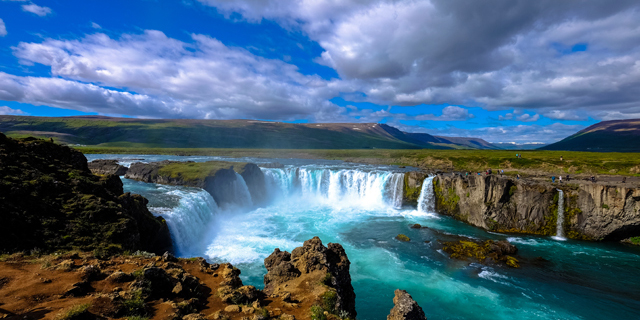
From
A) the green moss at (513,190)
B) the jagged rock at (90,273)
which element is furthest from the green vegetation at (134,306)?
the green moss at (513,190)

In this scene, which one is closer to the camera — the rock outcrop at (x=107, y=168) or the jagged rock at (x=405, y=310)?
the jagged rock at (x=405, y=310)

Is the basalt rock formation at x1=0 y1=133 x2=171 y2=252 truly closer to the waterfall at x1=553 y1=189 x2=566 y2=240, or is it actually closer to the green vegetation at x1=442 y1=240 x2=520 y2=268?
the green vegetation at x1=442 y1=240 x2=520 y2=268

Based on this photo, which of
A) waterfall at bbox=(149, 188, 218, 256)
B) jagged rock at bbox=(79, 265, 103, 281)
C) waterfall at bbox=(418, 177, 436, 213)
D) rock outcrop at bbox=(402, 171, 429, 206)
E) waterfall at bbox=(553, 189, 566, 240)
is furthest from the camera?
rock outcrop at bbox=(402, 171, 429, 206)

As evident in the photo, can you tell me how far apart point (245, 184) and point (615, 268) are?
54992 mm

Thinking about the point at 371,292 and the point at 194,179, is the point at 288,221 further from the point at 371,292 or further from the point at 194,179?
the point at 371,292

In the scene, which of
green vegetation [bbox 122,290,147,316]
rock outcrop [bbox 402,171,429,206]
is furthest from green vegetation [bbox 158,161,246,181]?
green vegetation [bbox 122,290,147,316]

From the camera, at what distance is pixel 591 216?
36281 mm

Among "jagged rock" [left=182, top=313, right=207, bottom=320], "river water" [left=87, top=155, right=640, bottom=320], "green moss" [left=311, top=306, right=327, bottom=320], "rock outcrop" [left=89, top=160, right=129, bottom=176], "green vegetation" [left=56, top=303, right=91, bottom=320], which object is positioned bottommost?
"river water" [left=87, top=155, right=640, bottom=320]

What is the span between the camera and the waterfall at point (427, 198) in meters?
49.1

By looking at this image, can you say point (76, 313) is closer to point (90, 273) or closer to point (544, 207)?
point (90, 273)

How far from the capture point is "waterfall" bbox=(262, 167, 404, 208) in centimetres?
5381

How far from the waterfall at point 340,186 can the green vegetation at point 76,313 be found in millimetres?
49926

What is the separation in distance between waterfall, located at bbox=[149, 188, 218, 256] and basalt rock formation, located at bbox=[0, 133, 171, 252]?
4.84 m

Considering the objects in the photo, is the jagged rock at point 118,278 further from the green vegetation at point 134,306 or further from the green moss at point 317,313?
the green moss at point 317,313
